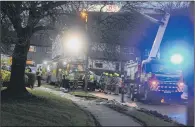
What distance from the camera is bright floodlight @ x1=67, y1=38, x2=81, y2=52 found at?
15.5 m

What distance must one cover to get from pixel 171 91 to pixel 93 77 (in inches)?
231

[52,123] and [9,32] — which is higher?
[9,32]

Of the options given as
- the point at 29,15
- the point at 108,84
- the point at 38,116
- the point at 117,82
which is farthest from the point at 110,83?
the point at 38,116

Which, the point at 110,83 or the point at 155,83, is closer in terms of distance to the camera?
the point at 155,83

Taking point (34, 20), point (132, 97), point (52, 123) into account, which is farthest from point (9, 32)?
point (132, 97)

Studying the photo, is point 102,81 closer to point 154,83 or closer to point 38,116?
point 154,83

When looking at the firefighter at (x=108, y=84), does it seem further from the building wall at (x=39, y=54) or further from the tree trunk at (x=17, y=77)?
the tree trunk at (x=17, y=77)

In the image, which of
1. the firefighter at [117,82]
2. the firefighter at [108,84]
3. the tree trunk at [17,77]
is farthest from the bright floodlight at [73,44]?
the firefighter at [108,84]

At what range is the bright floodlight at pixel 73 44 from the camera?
50.8ft

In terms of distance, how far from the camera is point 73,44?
52.4 ft

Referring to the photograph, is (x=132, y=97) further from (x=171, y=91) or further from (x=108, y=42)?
(x=108, y=42)

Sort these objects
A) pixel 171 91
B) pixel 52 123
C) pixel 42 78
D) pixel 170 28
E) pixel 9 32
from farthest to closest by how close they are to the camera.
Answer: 1. pixel 42 78
2. pixel 171 91
3. pixel 9 32
4. pixel 52 123
5. pixel 170 28

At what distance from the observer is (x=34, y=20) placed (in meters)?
12.5

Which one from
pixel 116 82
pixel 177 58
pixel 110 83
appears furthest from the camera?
pixel 110 83
